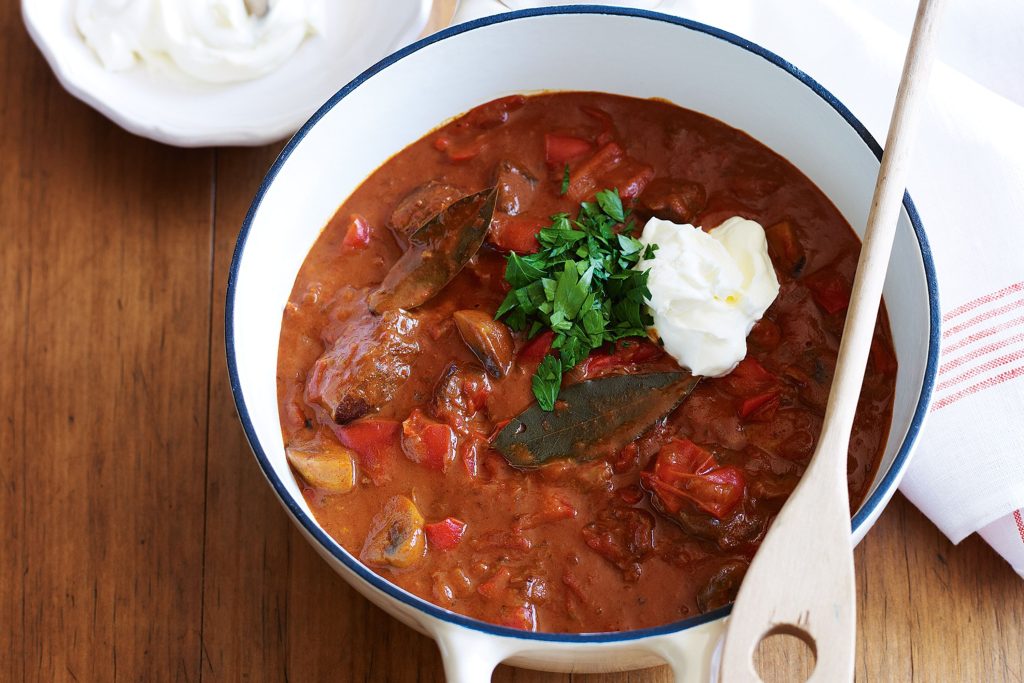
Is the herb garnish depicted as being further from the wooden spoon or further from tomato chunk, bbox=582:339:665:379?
the wooden spoon

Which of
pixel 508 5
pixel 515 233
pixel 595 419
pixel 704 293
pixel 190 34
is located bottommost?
pixel 595 419

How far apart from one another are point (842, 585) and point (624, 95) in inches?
58.0

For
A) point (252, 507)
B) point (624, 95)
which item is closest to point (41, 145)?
point (252, 507)

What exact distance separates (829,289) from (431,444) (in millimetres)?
1053

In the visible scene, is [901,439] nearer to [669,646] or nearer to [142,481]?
[669,646]

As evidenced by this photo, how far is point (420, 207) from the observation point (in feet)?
9.01

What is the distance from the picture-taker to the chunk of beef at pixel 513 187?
8.98ft

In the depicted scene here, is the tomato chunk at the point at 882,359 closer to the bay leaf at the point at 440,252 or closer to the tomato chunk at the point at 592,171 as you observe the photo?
the tomato chunk at the point at 592,171

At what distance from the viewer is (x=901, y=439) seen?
220 cm

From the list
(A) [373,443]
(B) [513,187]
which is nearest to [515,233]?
(B) [513,187]

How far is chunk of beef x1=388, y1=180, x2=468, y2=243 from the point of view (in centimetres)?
273

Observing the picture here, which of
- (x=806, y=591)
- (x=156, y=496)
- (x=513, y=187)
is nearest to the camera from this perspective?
(x=806, y=591)

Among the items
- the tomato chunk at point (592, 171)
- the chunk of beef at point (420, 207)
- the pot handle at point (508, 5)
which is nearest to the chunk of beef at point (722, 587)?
the tomato chunk at point (592, 171)

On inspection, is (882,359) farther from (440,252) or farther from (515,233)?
(440,252)
